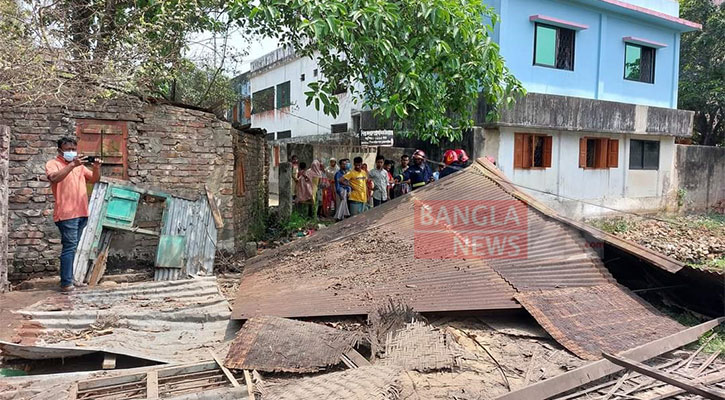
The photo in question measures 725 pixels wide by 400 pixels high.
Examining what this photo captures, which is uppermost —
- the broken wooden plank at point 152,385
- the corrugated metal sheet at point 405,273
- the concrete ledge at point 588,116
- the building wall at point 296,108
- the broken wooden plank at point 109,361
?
the building wall at point 296,108

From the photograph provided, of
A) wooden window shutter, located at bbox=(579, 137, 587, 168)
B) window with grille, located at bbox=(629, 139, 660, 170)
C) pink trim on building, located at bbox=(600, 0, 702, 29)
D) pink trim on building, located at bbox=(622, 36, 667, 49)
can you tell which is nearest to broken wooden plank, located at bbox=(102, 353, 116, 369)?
wooden window shutter, located at bbox=(579, 137, 587, 168)

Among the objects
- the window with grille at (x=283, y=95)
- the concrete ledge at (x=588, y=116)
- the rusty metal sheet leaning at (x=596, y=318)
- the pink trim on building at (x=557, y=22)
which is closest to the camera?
the rusty metal sheet leaning at (x=596, y=318)

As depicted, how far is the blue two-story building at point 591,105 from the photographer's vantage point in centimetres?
1016

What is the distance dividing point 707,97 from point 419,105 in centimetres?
1140

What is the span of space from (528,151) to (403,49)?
18.4ft

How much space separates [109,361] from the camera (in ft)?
10.7

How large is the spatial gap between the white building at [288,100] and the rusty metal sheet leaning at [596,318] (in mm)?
12430

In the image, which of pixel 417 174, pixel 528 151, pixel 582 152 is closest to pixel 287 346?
pixel 417 174

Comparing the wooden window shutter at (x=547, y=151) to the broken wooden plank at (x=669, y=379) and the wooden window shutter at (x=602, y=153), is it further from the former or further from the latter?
the broken wooden plank at (x=669, y=379)

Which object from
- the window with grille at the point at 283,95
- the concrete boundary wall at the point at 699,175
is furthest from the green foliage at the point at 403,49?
the window with grille at the point at 283,95

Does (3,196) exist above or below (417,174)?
below

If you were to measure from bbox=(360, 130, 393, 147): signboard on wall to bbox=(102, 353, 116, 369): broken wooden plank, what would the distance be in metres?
7.10

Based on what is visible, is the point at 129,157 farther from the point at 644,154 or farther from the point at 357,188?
the point at 644,154

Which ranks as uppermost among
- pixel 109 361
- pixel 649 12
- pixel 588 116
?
pixel 649 12
